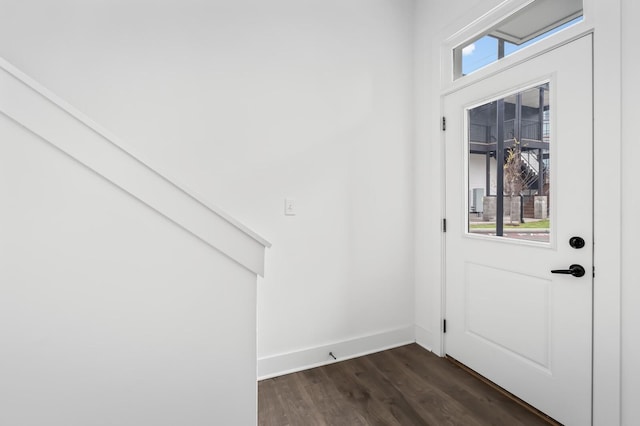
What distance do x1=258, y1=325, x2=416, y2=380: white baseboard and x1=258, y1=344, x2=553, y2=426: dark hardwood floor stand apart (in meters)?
0.05

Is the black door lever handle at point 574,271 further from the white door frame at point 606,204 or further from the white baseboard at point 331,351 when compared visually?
the white baseboard at point 331,351

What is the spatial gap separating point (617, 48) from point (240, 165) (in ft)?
6.47

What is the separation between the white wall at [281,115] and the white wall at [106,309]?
1077mm

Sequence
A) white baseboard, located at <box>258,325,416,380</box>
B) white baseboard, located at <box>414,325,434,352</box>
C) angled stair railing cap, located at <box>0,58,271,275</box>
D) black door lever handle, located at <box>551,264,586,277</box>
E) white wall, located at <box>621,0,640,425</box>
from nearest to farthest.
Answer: angled stair railing cap, located at <box>0,58,271,275</box> → white wall, located at <box>621,0,640,425</box> → black door lever handle, located at <box>551,264,586,277</box> → white baseboard, located at <box>258,325,416,380</box> → white baseboard, located at <box>414,325,434,352</box>

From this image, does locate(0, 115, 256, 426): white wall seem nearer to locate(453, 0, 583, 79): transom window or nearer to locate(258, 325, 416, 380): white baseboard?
locate(258, 325, 416, 380): white baseboard

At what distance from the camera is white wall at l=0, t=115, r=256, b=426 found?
803 millimetres

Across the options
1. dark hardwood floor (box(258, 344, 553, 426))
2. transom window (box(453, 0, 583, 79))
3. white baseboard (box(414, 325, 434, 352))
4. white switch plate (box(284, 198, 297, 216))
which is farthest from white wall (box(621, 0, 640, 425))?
white switch plate (box(284, 198, 297, 216))

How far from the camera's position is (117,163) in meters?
0.85

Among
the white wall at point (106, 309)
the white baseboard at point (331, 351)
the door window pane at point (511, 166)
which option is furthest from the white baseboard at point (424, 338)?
the white wall at point (106, 309)

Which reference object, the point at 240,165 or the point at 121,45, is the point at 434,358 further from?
the point at 121,45


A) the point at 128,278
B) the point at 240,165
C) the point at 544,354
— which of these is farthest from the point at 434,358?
the point at 128,278

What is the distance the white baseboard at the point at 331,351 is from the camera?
207 centimetres

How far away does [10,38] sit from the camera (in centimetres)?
158

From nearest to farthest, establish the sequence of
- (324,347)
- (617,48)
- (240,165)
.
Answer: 1. (617,48)
2. (240,165)
3. (324,347)
